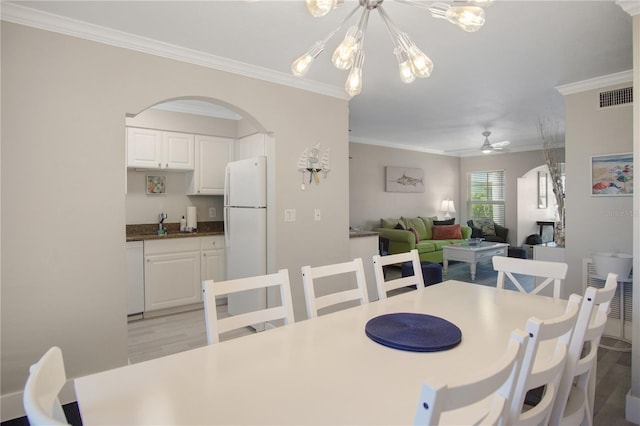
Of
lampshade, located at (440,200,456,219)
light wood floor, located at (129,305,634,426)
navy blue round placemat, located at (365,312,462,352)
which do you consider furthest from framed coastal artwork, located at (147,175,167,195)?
lampshade, located at (440,200,456,219)

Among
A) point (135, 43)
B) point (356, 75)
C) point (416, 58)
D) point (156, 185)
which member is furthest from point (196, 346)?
point (416, 58)

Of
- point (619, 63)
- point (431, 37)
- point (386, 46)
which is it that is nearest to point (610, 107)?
point (619, 63)

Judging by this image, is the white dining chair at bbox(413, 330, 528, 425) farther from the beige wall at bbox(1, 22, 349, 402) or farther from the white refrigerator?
the white refrigerator

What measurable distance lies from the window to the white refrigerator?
22.2ft

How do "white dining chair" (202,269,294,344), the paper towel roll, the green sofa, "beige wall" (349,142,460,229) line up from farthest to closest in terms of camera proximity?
"beige wall" (349,142,460,229), the green sofa, the paper towel roll, "white dining chair" (202,269,294,344)

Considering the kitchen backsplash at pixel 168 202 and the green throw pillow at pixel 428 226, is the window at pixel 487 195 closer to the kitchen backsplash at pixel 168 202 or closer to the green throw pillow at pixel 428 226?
the green throw pillow at pixel 428 226

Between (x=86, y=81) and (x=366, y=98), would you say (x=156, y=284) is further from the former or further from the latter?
(x=366, y=98)

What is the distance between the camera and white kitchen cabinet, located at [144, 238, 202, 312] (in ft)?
12.5

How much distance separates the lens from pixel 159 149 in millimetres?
4023

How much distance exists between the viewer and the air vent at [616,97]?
3102 millimetres

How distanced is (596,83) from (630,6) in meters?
1.54

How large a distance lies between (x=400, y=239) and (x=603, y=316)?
15.9ft

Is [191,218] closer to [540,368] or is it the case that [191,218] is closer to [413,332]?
[413,332]

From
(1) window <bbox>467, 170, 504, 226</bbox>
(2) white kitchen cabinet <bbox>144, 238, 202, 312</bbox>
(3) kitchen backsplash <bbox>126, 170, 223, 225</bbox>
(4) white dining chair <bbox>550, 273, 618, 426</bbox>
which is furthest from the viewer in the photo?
(1) window <bbox>467, 170, 504, 226</bbox>
